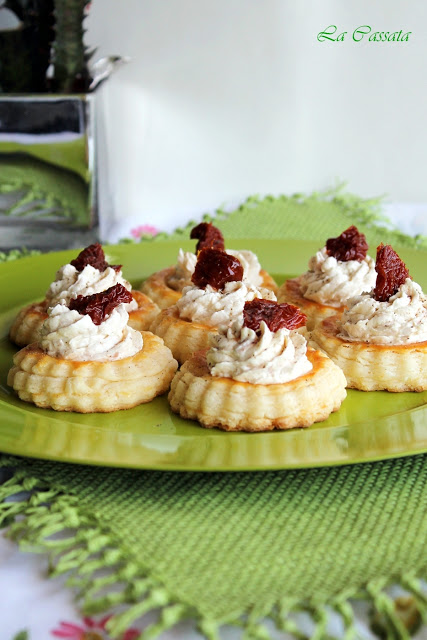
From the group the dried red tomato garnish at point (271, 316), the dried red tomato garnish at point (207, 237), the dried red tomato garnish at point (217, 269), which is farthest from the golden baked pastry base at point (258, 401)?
the dried red tomato garnish at point (207, 237)

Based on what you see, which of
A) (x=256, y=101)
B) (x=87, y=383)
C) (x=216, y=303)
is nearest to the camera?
(x=87, y=383)

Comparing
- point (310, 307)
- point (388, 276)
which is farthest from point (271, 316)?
point (310, 307)

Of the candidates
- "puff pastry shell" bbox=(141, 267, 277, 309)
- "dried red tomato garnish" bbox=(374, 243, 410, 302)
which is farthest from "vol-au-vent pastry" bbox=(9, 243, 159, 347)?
"dried red tomato garnish" bbox=(374, 243, 410, 302)

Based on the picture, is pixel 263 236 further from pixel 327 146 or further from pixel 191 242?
pixel 327 146

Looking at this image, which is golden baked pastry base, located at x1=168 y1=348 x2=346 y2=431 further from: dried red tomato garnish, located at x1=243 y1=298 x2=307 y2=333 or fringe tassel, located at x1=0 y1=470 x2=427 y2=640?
fringe tassel, located at x1=0 y1=470 x2=427 y2=640

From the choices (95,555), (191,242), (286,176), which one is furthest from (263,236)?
(95,555)

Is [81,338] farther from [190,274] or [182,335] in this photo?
[190,274]

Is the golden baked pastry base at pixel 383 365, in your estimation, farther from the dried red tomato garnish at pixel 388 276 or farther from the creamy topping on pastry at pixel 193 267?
the creamy topping on pastry at pixel 193 267
